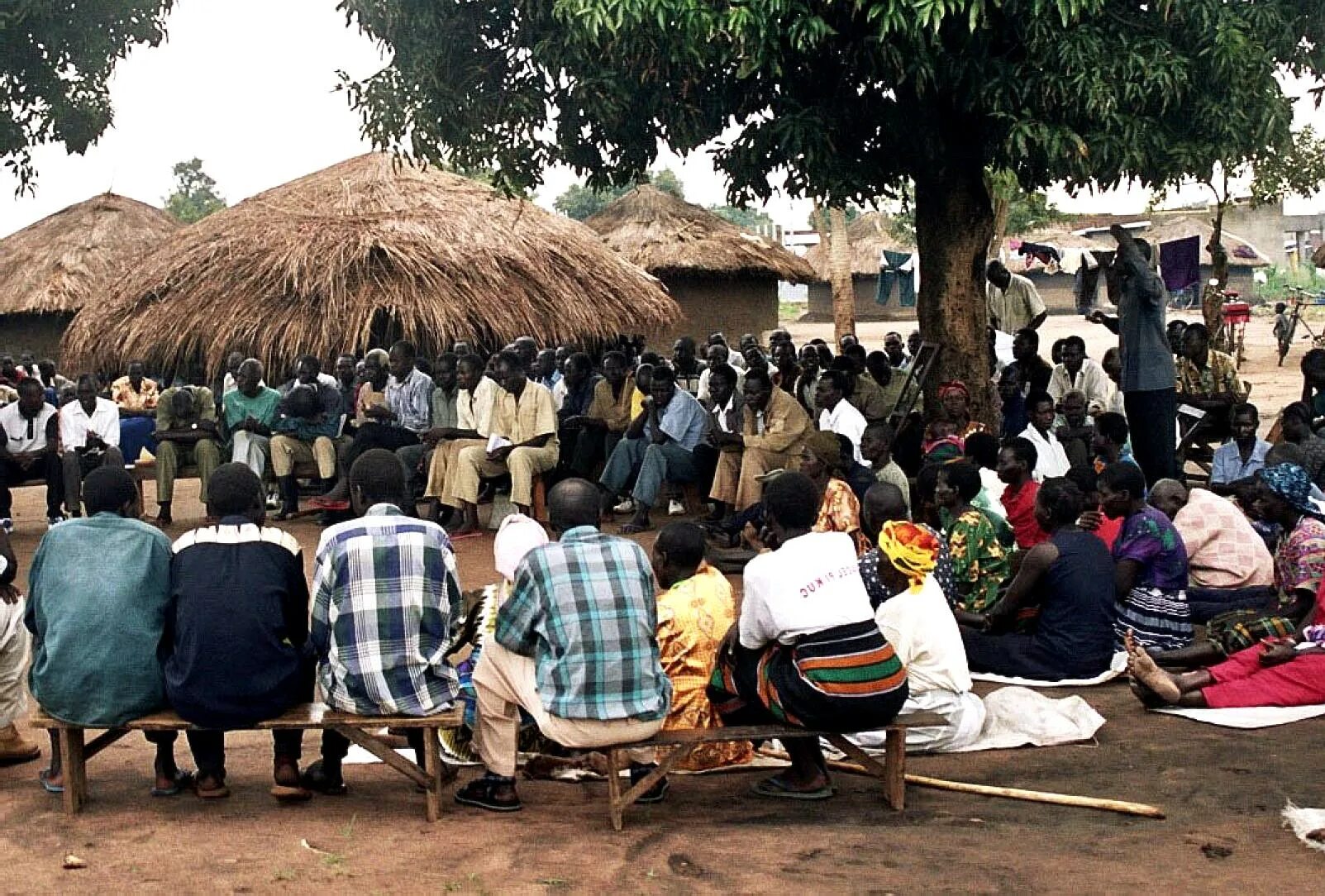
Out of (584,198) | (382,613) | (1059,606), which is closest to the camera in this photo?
(382,613)

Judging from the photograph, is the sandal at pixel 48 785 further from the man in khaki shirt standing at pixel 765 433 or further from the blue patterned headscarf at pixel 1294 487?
the man in khaki shirt standing at pixel 765 433

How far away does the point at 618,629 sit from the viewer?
4.96 m

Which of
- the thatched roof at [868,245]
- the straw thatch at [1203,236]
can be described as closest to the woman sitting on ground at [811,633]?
the thatched roof at [868,245]

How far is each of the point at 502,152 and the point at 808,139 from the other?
2255 mm

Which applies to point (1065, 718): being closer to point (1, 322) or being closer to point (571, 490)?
point (571, 490)

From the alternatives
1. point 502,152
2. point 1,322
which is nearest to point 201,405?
point 502,152

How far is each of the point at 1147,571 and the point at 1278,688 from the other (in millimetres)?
933

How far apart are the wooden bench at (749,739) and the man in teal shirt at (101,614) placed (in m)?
1.59

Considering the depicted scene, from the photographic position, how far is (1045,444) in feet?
32.8

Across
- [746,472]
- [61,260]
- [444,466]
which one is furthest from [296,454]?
[61,260]

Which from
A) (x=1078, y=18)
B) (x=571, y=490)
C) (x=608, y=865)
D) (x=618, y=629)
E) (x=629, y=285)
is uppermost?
(x=1078, y=18)

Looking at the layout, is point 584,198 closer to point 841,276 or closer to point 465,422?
point 841,276

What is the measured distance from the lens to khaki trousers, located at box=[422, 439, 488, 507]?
11961 mm

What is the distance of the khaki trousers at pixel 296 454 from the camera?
41.3 ft
